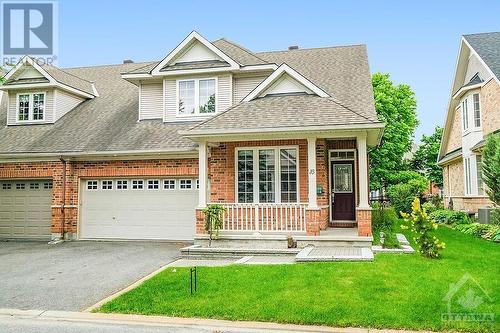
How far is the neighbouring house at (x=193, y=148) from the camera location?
Result: 11.8 m

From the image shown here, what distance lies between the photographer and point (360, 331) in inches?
216

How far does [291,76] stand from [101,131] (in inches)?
295

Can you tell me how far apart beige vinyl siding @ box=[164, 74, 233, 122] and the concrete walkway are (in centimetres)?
955

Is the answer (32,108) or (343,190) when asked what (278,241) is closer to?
(343,190)

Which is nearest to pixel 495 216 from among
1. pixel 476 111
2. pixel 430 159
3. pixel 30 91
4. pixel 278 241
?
pixel 476 111

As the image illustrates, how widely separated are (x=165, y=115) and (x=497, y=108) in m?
13.2

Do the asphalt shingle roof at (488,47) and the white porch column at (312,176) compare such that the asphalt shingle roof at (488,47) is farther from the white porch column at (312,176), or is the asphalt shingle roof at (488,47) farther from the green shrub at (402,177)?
the green shrub at (402,177)

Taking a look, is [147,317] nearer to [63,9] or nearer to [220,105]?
[220,105]

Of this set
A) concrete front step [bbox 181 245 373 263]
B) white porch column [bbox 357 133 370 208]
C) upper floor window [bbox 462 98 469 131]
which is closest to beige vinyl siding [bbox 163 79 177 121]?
concrete front step [bbox 181 245 373 263]

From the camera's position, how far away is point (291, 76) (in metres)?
13.1

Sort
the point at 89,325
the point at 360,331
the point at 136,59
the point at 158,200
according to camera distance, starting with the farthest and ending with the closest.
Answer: the point at 136,59 → the point at 158,200 → the point at 89,325 → the point at 360,331

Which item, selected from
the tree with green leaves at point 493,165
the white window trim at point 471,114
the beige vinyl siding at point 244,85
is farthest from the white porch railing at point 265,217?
the white window trim at point 471,114

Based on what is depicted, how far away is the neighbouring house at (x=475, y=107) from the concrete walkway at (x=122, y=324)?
14.5 metres

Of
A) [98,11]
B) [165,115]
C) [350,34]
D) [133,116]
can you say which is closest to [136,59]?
[98,11]
